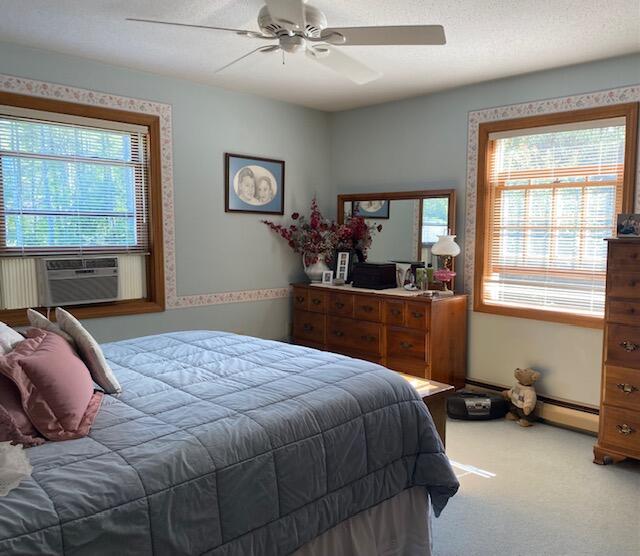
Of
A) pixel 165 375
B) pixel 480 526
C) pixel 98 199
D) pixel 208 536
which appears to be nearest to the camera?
pixel 208 536

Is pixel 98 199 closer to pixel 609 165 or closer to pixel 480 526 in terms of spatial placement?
pixel 480 526

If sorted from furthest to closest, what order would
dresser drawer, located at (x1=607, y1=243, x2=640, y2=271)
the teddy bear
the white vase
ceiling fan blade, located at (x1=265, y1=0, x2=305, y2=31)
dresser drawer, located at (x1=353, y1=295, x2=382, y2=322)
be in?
the white vase → dresser drawer, located at (x1=353, y1=295, x2=382, y2=322) → the teddy bear → dresser drawer, located at (x1=607, y1=243, x2=640, y2=271) → ceiling fan blade, located at (x1=265, y1=0, x2=305, y2=31)

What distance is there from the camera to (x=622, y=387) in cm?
298

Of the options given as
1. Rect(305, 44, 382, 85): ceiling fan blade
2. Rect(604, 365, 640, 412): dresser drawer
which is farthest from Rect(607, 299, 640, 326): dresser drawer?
Rect(305, 44, 382, 85): ceiling fan blade

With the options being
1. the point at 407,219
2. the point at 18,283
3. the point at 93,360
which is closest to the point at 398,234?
the point at 407,219

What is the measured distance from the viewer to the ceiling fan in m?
2.23

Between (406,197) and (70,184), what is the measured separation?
261 cm

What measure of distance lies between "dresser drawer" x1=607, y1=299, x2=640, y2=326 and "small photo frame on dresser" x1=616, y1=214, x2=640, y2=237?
1.26ft

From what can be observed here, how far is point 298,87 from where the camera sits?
14.0ft

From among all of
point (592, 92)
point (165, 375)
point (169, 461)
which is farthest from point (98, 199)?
point (592, 92)

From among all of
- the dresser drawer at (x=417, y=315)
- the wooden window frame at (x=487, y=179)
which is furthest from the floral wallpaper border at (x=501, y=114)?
the dresser drawer at (x=417, y=315)

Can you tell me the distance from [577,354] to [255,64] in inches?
118

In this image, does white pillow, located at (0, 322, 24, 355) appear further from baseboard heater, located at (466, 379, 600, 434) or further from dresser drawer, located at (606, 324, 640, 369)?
baseboard heater, located at (466, 379, 600, 434)

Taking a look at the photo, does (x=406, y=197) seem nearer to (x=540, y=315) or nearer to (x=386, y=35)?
(x=540, y=315)
